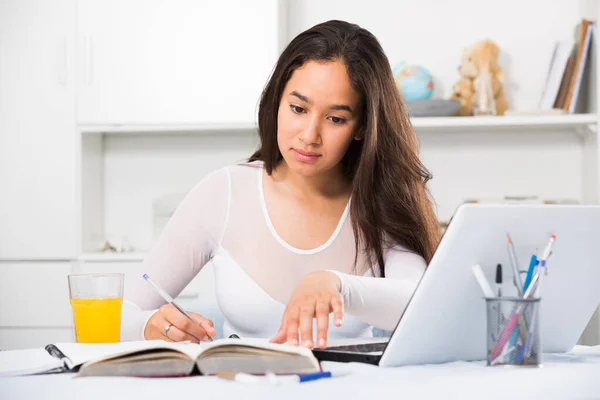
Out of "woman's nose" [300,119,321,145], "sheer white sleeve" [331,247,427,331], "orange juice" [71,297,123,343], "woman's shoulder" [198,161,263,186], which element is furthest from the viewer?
"woman's shoulder" [198,161,263,186]

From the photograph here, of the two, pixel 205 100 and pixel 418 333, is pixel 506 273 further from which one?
pixel 205 100

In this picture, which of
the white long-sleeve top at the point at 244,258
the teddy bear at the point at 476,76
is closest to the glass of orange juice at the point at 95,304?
the white long-sleeve top at the point at 244,258

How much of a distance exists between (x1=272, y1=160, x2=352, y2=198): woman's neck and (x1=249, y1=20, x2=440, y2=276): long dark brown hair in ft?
0.27

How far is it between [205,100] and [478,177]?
1.10 metres

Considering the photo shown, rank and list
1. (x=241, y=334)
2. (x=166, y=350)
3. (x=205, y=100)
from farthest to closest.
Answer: (x=205, y=100) < (x=241, y=334) < (x=166, y=350)

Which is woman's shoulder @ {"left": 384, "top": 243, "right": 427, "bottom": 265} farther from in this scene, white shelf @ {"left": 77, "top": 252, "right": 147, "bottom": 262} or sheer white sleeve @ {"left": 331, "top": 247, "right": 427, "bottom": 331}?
white shelf @ {"left": 77, "top": 252, "right": 147, "bottom": 262}

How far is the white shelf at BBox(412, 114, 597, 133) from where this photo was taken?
3012 millimetres

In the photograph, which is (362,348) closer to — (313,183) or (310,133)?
(310,133)

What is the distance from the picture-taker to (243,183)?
6.25 feet

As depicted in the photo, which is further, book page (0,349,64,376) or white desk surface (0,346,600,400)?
book page (0,349,64,376)

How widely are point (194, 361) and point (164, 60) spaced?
7.75 feet

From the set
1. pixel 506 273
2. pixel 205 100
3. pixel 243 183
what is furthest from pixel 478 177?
pixel 506 273

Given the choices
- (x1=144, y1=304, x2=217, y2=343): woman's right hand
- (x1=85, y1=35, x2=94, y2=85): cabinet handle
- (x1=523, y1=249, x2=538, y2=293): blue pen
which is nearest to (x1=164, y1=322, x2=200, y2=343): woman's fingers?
(x1=144, y1=304, x2=217, y2=343): woman's right hand

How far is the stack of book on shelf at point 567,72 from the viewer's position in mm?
3043
